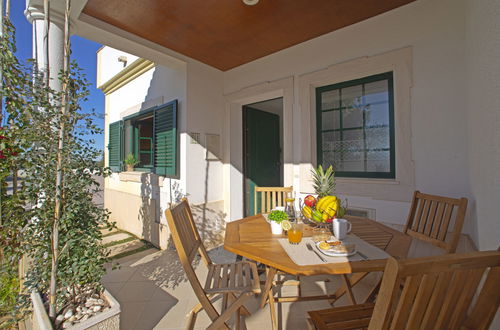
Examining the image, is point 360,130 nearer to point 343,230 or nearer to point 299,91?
point 299,91

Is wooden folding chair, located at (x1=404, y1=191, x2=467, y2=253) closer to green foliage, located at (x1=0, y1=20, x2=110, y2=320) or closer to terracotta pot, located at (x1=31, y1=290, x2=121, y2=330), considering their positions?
terracotta pot, located at (x1=31, y1=290, x2=121, y2=330)

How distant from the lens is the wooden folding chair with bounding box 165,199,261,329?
1.26 m

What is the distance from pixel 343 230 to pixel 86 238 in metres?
1.76

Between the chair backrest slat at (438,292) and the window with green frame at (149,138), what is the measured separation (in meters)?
3.10

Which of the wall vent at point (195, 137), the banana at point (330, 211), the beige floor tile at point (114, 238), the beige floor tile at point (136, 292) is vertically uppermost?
the wall vent at point (195, 137)

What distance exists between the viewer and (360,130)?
2619 millimetres

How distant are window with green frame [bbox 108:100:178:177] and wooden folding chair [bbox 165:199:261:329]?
1.87m

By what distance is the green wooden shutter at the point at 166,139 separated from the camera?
328 cm

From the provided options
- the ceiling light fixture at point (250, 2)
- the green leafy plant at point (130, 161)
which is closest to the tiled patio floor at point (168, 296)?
the green leafy plant at point (130, 161)

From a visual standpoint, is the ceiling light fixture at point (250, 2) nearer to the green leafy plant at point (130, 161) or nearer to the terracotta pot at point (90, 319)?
the terracotta pot at point (90, 319)

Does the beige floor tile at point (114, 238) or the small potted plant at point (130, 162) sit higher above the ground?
the small potted plant at point (130, 162)

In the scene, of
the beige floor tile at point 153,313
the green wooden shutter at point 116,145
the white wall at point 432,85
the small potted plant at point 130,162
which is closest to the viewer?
the beige floor tile at point 153,313

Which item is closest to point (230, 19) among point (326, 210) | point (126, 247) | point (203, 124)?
point (203, 124)

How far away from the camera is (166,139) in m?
3.46
